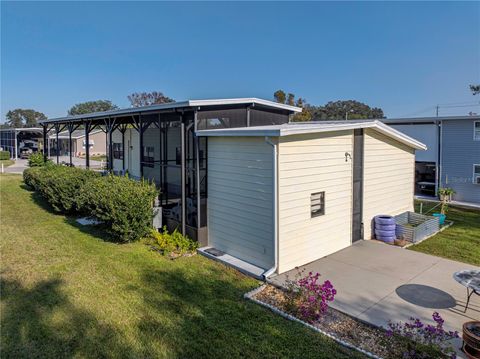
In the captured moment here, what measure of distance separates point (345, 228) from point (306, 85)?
3719cm

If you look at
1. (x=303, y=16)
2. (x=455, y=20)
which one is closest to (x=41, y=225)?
(x=303, y=16)

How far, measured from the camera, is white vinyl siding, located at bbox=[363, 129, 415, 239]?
9373 mm

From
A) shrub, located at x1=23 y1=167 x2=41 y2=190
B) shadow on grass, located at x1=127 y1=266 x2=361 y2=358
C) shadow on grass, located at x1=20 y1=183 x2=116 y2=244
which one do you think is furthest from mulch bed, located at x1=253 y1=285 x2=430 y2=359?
shrub, located at x1=23 y1=167 x2=41 y2=190

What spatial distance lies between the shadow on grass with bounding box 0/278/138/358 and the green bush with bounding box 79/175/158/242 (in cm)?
262

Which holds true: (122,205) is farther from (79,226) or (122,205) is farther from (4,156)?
(4,156)

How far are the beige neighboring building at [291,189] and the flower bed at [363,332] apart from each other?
3.78 feet

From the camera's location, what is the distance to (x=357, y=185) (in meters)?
9.00

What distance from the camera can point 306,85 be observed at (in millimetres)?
43000

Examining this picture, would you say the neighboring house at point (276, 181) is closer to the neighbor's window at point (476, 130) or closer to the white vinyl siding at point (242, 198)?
the white vinyl siding at point (242, 198)

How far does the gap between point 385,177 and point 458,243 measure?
8.45 ft

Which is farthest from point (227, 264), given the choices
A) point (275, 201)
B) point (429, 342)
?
point (429, 342)

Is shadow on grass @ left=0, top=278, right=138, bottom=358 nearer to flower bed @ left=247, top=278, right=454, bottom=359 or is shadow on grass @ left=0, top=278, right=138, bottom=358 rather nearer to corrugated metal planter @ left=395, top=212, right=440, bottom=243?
flower bed @ left=247, top=278, right=454, bottom=359

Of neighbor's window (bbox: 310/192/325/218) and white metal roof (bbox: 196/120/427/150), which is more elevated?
white metal roof (bbox: 196/120/427/150)

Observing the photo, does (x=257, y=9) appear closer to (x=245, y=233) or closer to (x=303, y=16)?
(x=303, y=16)
